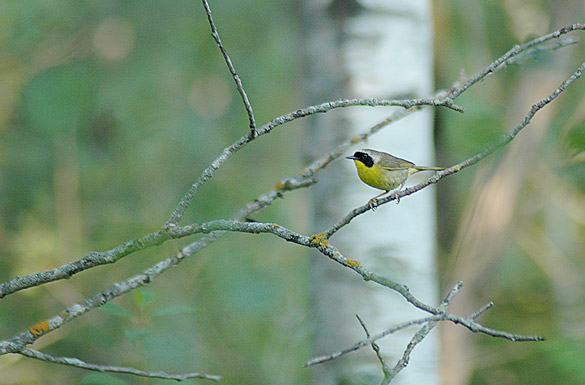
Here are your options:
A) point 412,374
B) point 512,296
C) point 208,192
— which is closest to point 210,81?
point 208,192

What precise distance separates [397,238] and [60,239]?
8.29 feet

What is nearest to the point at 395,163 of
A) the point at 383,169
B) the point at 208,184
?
the point at 383,169

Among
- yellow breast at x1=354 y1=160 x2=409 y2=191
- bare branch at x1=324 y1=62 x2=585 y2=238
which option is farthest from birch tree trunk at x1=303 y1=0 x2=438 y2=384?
bare branch at x1=324 y1=62 x2=585 y2=238

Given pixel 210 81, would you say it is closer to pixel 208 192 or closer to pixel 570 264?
pixel 208 192

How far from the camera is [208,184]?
4.38 metres

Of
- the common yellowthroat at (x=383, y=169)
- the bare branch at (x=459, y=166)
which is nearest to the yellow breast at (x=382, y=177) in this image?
the common yellowthroat at (x=383, y=169)

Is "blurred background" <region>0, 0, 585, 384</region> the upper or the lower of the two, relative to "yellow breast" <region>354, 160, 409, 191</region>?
upper

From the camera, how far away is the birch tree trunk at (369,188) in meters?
2.13

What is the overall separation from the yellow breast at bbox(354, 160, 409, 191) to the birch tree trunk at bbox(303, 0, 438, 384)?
0.31 meters

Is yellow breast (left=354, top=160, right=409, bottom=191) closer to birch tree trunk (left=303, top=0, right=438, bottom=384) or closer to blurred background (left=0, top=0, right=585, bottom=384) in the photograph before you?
birch tree trunk (left=303, top=0, right=438, bottom=384)

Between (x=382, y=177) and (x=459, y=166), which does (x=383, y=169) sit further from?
(x=459, y=166)

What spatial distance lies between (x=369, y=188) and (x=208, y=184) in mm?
2318

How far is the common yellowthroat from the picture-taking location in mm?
1836

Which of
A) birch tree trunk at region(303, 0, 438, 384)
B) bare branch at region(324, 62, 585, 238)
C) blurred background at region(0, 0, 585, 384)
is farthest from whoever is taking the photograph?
blurred background at region(0, 0, 585, 384)
